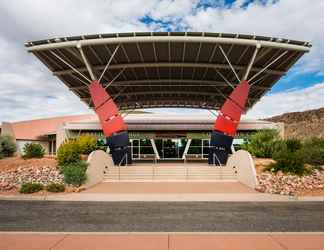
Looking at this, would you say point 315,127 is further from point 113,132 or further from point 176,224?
point 176,224

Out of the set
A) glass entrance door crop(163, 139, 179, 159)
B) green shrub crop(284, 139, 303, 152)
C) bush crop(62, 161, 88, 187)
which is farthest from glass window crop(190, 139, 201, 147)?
bush crop(62, 161, 88, 187)

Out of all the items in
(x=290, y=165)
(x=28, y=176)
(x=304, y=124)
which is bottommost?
(x=28, y=176)

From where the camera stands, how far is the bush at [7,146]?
95.9 feet

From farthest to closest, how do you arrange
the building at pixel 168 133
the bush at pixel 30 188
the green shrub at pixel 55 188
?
Result: the building at pixel 168 133 → the green shrub at pixel 55 188 → the bush at pixel 30 188

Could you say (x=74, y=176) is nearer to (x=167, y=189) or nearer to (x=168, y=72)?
(x=167, y=189)

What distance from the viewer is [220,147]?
27703 mm

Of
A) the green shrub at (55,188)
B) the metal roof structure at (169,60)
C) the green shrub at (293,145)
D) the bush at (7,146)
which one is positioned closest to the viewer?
the green shrub at (55,188)

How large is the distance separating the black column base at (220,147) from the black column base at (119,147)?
297 inches

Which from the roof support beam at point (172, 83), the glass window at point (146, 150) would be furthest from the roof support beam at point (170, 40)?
the glass window at point (146, 150)

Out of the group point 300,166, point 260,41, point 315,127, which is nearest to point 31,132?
point 260,41

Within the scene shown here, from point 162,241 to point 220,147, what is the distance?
828 inches

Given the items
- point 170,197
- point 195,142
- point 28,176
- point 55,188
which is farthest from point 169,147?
point 170,197

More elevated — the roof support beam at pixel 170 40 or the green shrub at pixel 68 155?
the roof support beam at pixel 170 40

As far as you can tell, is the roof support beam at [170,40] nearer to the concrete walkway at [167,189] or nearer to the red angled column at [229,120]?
the red angled column at [229,120]
